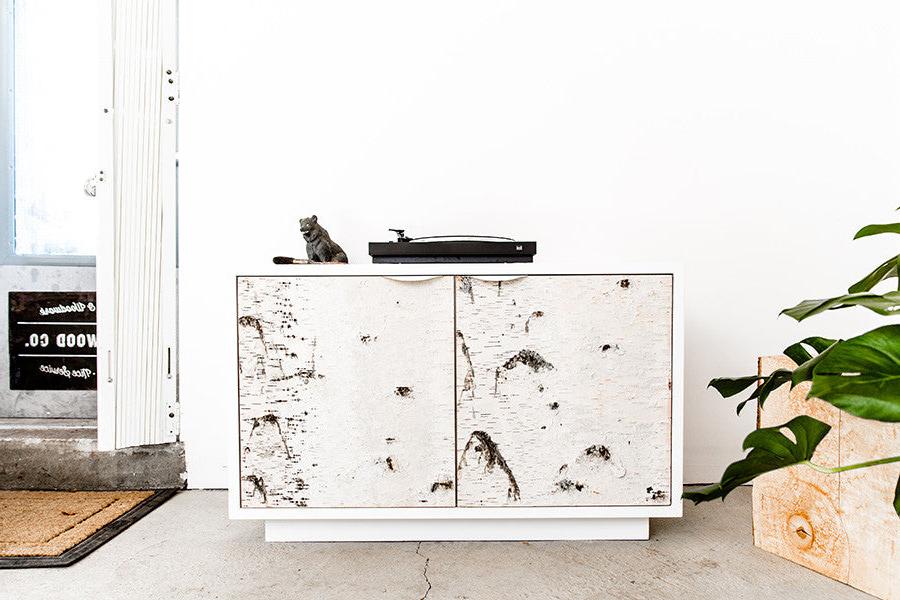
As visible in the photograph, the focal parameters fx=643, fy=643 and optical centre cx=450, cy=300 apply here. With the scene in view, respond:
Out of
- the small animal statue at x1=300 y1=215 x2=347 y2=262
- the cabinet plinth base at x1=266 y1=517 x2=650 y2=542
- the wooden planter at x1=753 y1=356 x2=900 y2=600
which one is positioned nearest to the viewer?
the wooden planter at x1=753 y1=356 x2=900 y2=600

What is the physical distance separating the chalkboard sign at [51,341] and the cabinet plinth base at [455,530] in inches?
41.8

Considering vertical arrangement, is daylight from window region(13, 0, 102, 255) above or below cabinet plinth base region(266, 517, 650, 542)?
above

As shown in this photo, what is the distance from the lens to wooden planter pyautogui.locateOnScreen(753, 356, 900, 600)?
50.8 inches

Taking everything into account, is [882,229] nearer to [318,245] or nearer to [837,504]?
[837,504]

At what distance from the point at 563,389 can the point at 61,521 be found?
4.61 feet

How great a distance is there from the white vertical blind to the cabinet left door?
60 centimetres

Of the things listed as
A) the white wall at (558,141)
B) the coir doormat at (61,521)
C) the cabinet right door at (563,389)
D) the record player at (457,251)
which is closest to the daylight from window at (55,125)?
the white wall at (558,141)

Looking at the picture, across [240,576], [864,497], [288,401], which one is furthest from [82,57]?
[864,497]

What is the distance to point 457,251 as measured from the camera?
1.62m

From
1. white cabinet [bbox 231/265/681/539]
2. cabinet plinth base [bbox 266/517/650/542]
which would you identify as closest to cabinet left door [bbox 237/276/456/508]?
white cabinet [bbox 231/265/681/539]

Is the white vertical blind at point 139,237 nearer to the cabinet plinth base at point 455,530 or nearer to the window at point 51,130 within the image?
the window at point 51,130

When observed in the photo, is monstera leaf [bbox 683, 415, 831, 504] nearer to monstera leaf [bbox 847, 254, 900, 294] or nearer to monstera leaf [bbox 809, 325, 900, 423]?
monstera leaf [bbox 809, 325, 900, 423]

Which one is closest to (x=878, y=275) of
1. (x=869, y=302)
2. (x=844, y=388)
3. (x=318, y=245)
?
(x=869, y=302)

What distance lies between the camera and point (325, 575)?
1457 mm
